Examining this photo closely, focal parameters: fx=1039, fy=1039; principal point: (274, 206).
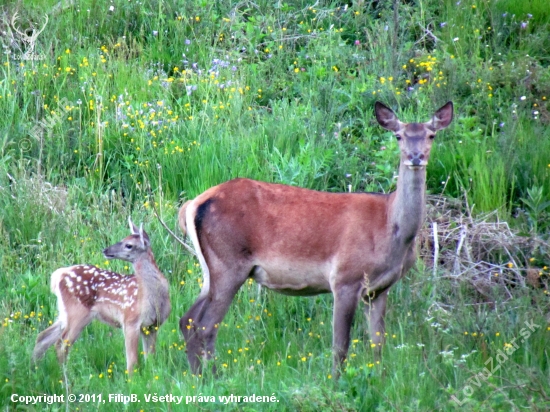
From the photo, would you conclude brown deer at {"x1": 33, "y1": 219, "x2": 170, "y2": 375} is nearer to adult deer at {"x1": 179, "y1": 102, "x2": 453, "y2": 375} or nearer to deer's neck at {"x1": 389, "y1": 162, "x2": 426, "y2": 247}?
adult deer at {"x1": 179, "y1": 102, "x2": 453, "y2": 375}

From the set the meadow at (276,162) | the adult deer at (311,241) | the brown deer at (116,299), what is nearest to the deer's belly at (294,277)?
the adult deer at (311,241)

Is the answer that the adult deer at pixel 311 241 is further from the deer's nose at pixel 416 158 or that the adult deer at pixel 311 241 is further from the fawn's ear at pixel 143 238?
the fawn's ear at pixel 143 238

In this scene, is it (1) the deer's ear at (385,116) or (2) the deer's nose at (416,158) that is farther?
(1) the deer's ear at (385,116)

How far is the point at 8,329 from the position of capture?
283 inches

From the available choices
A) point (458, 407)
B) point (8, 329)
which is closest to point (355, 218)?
point (458, 407)

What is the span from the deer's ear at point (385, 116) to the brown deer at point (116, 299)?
1.92 metres

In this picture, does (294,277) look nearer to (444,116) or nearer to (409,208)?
(409,208)

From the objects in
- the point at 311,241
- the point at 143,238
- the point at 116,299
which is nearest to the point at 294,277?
the point at 311,241

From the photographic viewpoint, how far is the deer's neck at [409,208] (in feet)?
23.2

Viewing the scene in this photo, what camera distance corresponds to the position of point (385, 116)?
7566 millimetres

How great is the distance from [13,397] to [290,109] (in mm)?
4645

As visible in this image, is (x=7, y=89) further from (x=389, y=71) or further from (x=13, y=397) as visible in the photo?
(x=13, y=397)

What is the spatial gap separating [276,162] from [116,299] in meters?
2.34

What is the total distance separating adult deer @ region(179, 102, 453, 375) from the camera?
7051 millimetres
